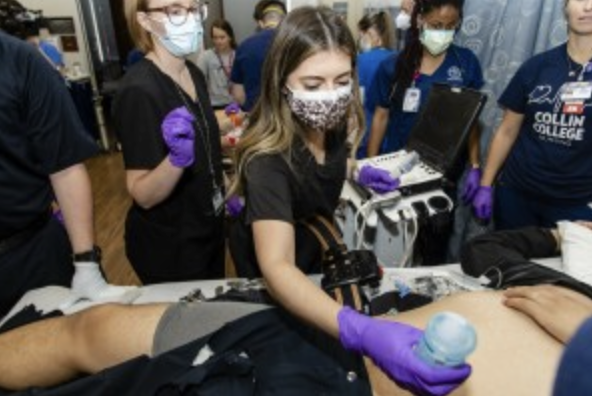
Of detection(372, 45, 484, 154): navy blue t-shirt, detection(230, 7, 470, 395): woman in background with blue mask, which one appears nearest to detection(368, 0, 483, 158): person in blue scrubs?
detection(372, 45, 484, 154): navy blue t-shirt

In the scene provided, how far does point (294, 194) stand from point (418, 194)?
0.82 m

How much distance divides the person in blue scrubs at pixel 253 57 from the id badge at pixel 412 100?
779 millimetres

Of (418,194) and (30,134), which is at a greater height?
(30,134)

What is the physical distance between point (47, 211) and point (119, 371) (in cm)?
59

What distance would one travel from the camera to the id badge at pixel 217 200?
152 centimetres

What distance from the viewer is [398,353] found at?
808mm

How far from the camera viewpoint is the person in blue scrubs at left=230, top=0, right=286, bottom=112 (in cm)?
260

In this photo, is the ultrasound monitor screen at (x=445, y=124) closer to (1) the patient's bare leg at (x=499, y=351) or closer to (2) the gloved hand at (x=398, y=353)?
(1) the patient's bare leg at (x=499, y=351)

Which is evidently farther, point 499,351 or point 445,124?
point 445,124

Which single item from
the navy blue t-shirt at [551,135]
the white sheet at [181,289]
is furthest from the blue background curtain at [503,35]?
the white sheet at [181,289]

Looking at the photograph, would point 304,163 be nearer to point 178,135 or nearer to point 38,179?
point 178,135

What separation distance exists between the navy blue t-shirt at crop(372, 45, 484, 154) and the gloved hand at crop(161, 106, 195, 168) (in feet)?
3.86

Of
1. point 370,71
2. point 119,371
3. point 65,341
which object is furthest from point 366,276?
point 370,71

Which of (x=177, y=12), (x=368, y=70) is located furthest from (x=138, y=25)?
(x=368, y=70)
